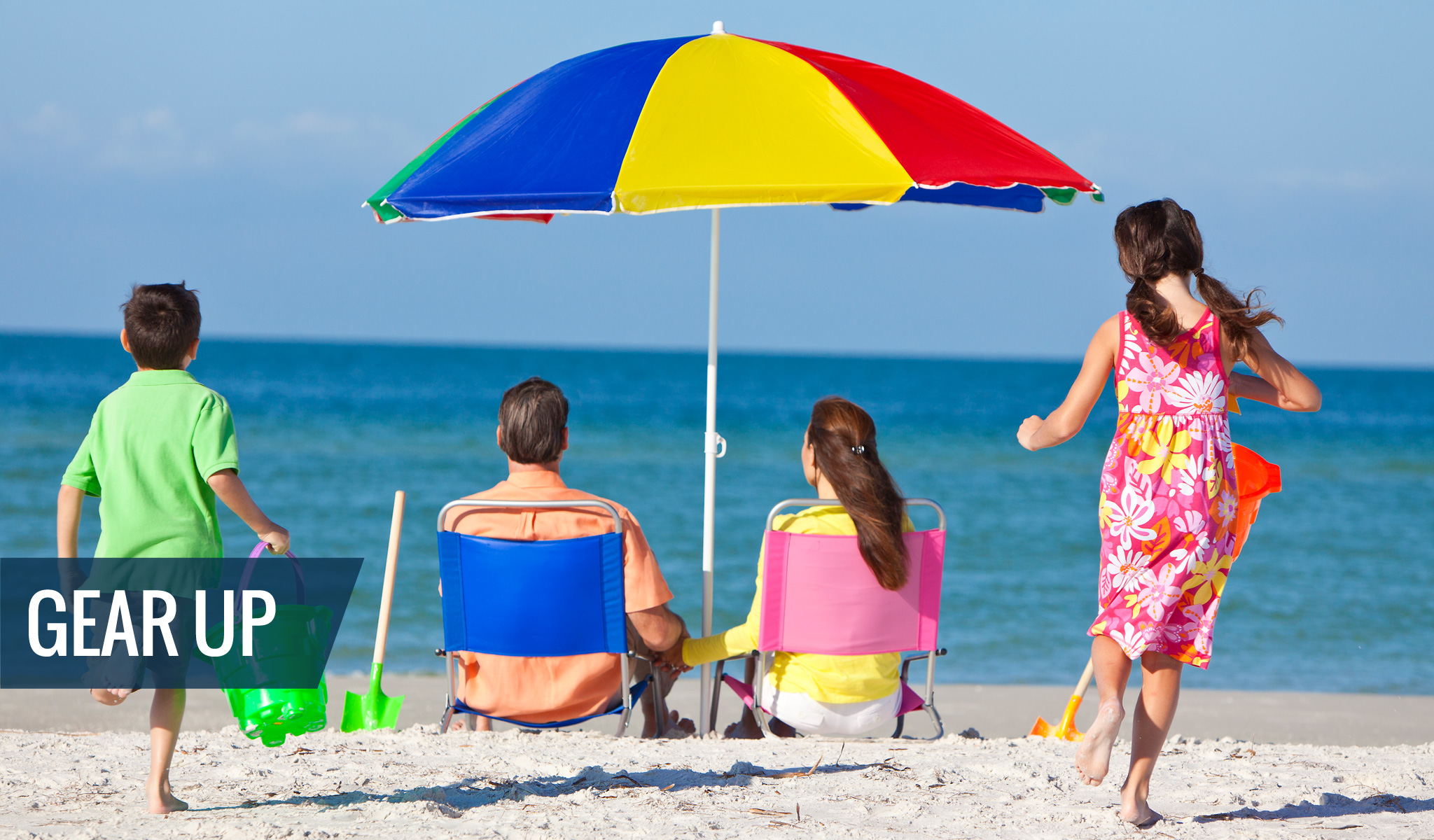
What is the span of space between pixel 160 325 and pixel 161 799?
1109mm

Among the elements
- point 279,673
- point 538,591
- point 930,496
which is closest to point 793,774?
point 538,591

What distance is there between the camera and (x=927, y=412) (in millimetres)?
35344

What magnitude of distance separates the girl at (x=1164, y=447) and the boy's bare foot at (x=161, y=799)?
7.06ft

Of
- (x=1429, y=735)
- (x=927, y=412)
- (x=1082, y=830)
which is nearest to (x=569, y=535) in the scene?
(x=1082, y=830)

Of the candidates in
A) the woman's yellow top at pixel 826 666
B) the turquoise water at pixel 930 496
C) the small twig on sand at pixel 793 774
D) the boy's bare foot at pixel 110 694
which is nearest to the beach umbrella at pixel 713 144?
the woman's yellow top at pixel 826 666

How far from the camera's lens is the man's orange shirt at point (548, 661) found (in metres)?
3.51

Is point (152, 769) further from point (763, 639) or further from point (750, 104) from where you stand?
point (750, 104)

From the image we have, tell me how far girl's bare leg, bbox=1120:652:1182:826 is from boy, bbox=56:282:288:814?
1.96 meters

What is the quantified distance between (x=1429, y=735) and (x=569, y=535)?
11.7 ft

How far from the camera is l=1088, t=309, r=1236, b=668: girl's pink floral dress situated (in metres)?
2.64

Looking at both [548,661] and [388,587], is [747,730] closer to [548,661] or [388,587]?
[548,661]

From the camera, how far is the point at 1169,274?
8.92 feet

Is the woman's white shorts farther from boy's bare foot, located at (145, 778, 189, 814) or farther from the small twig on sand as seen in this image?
boy's bare foot, located at (145, 778, 189, 814)

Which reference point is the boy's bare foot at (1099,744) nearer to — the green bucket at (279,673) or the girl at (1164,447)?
the girl at (1164,447)
